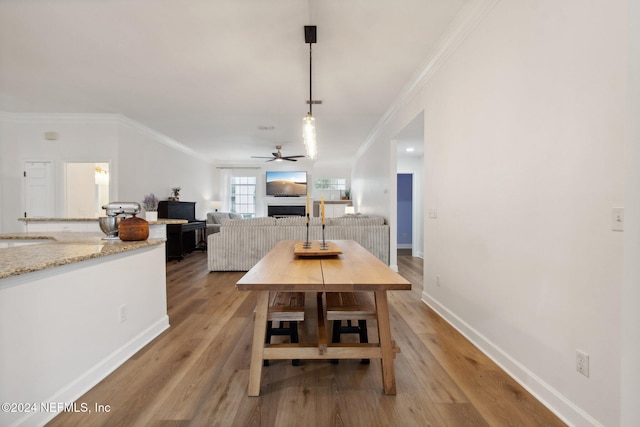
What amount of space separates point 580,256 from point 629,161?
0.84m

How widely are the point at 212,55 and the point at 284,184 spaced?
6147 mm

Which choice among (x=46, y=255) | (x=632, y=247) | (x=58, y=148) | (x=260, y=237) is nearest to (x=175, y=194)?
(x=58, y=148)

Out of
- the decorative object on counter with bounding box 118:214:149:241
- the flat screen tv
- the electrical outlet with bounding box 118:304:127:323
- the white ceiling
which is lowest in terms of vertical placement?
the electrical outlet with bounding box 118:304:127:323

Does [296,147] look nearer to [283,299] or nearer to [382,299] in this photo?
[283,299]

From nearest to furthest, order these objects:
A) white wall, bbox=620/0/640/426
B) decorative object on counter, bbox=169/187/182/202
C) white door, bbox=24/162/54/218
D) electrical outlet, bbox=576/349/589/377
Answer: white wall, bbox=620/0/640/426
electrical outlet, bbox=576/349/589/377
white door, bbox=24/162/54/218
decorative object on counter, bbox=169/187/182/202

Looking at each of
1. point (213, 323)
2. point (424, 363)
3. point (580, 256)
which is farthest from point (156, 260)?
point (580, 256)

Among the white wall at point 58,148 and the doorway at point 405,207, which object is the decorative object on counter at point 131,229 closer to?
the white wall at point 58,148

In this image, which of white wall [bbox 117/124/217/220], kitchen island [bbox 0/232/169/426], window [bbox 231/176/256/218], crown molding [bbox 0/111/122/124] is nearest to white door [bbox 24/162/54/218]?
crown molding [bbox 0/111/122/124]

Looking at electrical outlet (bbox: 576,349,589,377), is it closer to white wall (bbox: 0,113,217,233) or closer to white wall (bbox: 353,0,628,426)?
white wall (bbox: 353,0,628,426)

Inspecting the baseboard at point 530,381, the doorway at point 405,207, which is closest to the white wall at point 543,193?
the baseboard at point 530,381

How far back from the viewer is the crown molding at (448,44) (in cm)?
200

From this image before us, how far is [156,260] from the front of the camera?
226 centimetres

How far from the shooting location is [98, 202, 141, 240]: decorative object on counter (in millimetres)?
2176

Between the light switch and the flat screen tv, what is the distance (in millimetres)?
7983
